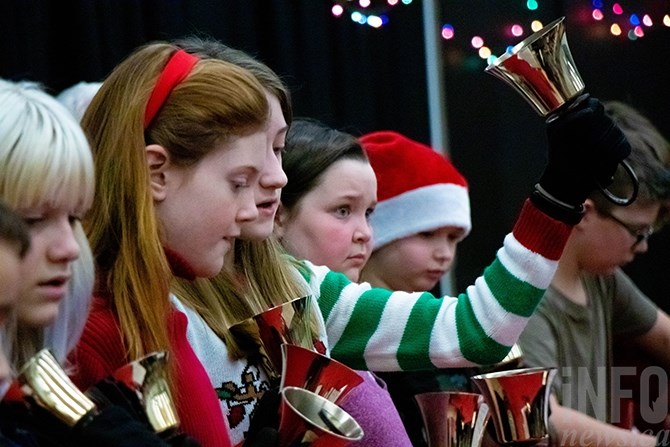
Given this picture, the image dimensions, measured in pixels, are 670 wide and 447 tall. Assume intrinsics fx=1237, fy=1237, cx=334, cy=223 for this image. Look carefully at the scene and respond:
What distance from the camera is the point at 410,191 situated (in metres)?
2.84

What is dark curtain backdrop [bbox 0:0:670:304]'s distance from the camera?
309cm

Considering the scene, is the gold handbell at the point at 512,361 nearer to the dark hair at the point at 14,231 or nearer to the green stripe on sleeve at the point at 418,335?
the green stripe on sleeve at the point at 418,335

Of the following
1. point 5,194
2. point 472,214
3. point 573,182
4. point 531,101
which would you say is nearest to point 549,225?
point 573,182

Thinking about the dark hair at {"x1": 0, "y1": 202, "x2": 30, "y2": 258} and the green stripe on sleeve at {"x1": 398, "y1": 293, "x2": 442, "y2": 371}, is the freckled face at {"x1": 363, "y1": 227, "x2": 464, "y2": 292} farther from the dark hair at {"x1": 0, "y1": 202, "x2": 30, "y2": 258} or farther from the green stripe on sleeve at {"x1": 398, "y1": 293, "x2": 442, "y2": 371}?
the dark hair at {"x1": 0, "y1": 202, "x2": 30, "y2": 258}

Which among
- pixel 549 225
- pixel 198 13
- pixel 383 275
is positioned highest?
pixel 198 13

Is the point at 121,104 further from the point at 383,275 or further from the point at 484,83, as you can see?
the point at 484,83

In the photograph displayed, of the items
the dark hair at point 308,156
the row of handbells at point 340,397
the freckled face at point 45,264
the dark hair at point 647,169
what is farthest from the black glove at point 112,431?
the dark hair at point 647,169

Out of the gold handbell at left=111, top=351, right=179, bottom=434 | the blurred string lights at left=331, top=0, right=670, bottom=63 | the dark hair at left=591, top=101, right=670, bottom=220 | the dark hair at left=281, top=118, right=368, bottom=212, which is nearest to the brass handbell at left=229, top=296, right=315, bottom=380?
the gold handbell at left=111, top=351, right=179, bottom=434

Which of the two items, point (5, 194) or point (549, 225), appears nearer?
point (5, 194)

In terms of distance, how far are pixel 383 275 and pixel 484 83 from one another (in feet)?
5.13

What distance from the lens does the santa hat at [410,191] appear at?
279 centimetres

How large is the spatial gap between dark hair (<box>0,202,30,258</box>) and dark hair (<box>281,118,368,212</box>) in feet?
3.73

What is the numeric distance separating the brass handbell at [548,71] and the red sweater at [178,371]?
62 cm

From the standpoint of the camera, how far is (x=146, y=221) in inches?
64.0
